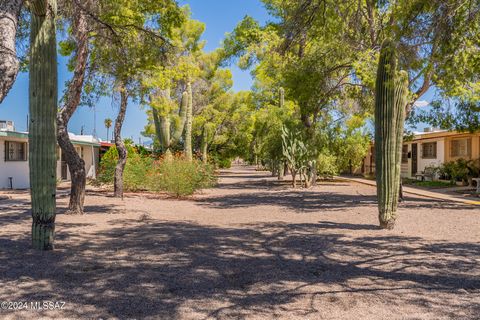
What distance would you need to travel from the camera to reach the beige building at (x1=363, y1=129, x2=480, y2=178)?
2102 centimetres

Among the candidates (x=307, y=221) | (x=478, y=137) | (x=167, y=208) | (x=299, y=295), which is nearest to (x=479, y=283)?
(x=299, y=295)

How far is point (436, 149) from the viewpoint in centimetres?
2425

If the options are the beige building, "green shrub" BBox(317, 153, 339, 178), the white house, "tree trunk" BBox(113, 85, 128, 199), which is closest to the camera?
"tree trunk" BBox(113, 85, 128, 199)

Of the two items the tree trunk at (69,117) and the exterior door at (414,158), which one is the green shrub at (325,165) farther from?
the tree trunk at (69,117)

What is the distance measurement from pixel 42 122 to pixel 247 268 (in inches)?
138

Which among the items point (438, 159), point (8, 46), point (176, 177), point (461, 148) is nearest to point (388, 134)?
point (8, 46)

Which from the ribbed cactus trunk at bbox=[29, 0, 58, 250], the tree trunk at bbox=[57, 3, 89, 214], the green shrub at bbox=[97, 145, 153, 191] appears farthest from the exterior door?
the ribbed cactus trunk at bbox=[29, 0, 58, 250]

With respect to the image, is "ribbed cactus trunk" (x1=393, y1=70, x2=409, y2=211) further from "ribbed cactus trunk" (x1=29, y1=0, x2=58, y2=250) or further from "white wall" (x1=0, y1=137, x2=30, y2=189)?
"white wall" (x1=0, y1=137, x2=30, y2=189)

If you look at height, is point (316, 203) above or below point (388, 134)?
below

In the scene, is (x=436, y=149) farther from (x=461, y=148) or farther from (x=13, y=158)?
(x=13, y=158)

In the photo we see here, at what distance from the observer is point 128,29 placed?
1114 centimetres

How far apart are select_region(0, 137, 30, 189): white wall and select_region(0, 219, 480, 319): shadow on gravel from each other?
13.7 m

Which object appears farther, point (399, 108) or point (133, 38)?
point (133, 38)

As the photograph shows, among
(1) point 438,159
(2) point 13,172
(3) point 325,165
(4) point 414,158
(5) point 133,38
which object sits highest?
(5) point 133,38
